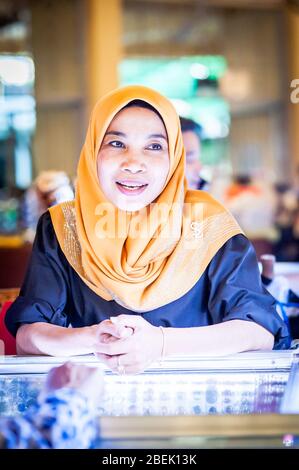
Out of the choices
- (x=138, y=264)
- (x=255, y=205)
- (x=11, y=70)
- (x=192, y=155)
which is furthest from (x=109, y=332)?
(x=255, y=205)

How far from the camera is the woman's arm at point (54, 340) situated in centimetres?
117

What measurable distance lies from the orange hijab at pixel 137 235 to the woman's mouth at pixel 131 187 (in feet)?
0.10

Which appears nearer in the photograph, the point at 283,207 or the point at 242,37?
the point at 283,207

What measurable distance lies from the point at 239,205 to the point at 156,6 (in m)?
2.80

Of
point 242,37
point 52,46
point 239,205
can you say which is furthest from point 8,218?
point 242,37

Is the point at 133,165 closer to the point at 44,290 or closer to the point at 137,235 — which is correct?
the point at 137,235

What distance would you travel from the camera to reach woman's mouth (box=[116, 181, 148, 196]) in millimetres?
1189

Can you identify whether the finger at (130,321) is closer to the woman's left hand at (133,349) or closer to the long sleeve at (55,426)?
the woman's left hand at (133,349)

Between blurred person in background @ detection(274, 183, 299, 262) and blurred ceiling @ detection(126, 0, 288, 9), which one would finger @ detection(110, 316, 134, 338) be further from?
blurred ceiling @ detection(126, 0, 288, 9)

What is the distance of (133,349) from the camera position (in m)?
1.14

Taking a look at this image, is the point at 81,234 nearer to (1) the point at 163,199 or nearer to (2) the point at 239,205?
(1) the point at 163,199

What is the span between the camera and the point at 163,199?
120 cm
